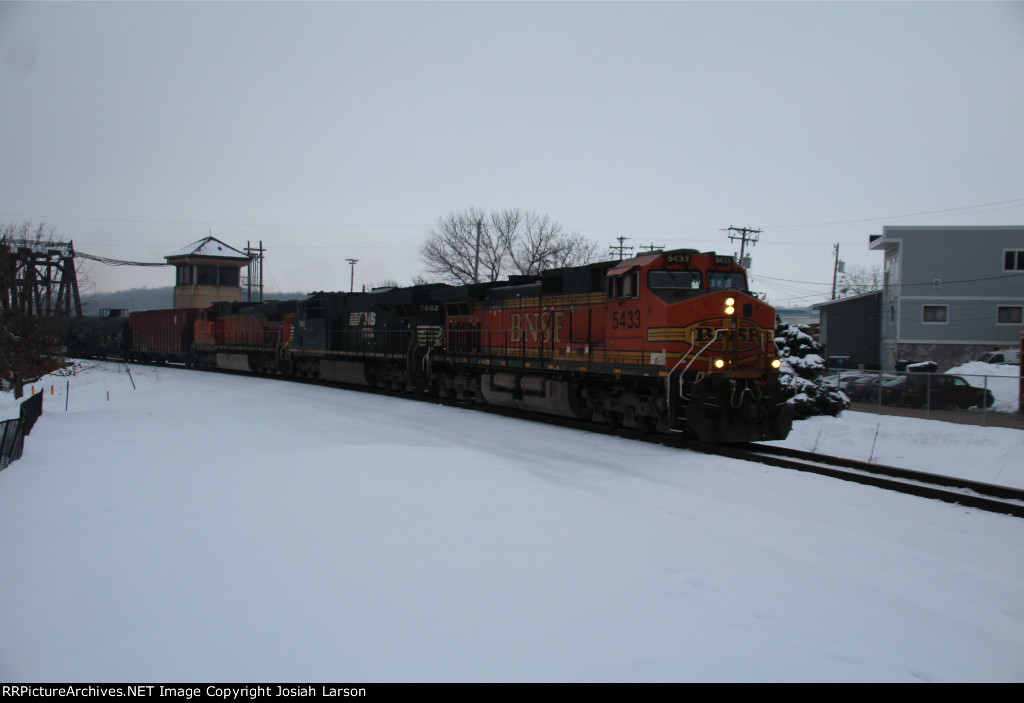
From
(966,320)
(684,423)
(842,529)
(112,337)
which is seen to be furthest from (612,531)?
(112,337)

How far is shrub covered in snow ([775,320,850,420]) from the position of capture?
18.5m

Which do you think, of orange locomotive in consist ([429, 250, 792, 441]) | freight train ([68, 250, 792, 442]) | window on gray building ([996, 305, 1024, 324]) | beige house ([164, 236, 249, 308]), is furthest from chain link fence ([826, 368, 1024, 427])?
beige house ([164, 236, 249, 308])

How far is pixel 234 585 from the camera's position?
524 cm

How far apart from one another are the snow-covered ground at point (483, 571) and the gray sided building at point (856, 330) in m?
36.3

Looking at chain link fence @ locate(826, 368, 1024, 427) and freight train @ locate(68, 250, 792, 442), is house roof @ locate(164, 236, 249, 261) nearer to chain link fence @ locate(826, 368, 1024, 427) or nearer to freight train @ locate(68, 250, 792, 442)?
freight train @ locate(68, 250, 792, 442)

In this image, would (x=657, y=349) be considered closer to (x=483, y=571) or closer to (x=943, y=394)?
(x=483, y=571)

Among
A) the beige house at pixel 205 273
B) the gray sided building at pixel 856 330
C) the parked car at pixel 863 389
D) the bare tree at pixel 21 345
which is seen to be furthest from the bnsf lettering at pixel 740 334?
the beige house at pixel 205 273

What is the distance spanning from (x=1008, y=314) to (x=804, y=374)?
25609 millimetres

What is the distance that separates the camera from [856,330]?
4238cm

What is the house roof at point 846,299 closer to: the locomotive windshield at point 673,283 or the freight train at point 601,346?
the freight train at point 601,346


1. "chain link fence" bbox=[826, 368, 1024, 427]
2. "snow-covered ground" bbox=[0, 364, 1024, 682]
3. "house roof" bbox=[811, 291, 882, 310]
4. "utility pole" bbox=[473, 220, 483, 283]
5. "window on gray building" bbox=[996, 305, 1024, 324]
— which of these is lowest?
"snow-covered ground" bbox=[0, 364, 1024, 682]

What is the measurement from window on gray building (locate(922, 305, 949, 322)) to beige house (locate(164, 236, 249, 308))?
52050 millimetres

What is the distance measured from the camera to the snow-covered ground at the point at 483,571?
4281mm
